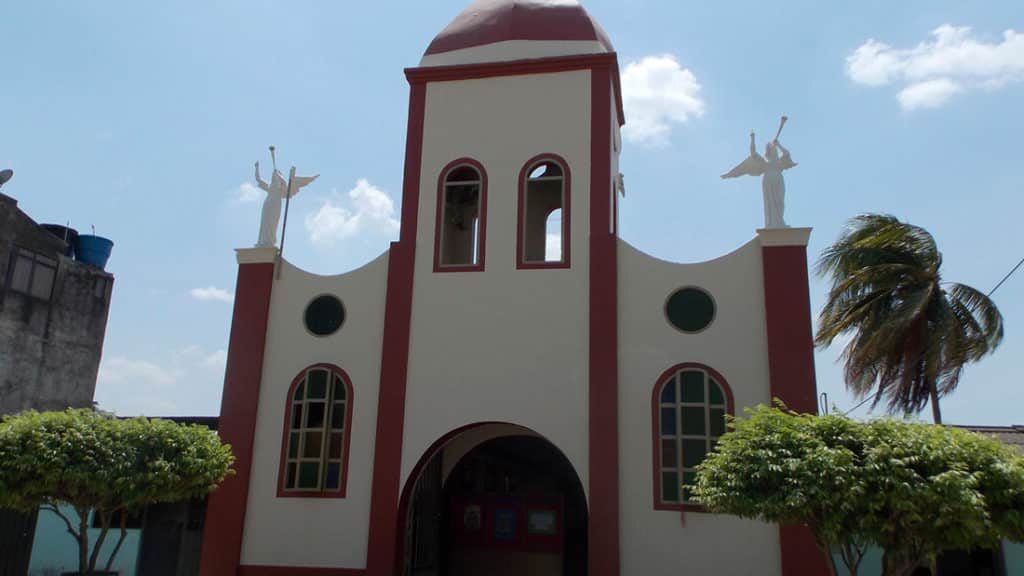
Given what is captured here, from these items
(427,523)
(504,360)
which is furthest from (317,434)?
(504,360)

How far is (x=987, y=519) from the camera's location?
836cm

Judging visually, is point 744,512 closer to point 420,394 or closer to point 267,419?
point 420,394

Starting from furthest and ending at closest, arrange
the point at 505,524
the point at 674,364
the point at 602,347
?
the point at 505,524, the point at 602,347, the point at 674,364

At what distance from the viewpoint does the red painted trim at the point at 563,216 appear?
46.5 feet

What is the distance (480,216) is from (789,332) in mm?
5371

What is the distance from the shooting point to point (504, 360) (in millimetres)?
13867

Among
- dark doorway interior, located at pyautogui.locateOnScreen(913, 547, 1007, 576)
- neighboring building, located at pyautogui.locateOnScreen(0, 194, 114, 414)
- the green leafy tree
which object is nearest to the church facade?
the green leafy tree

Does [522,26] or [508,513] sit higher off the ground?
[522,26]

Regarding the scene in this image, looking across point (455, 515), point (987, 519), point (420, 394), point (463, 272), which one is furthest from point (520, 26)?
point (987, 519)

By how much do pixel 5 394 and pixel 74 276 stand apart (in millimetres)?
3593

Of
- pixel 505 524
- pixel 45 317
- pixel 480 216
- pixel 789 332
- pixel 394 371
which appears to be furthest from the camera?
pixel 45 317

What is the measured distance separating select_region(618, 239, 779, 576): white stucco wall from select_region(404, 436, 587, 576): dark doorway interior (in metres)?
3.41

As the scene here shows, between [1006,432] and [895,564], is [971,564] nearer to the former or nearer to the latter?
[1006,432]

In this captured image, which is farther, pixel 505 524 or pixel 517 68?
pixel 505 524
